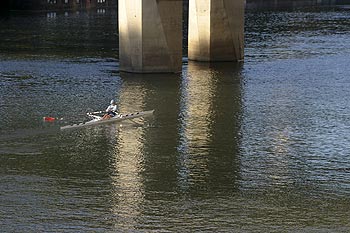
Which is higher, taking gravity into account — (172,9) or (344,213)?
(172,9)

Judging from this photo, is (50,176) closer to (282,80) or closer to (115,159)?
(115,159)

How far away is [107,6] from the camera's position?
440 feet

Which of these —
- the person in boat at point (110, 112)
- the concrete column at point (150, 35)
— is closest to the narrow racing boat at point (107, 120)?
the person in boat at point (110, 112)

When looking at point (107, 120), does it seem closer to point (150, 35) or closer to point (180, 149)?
point (180, 149)

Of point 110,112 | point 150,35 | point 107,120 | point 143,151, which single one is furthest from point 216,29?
point 143,151

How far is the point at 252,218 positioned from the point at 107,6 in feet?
373

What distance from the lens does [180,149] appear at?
1207 inches

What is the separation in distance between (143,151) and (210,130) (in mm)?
4643

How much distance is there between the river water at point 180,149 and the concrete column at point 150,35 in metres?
1.09

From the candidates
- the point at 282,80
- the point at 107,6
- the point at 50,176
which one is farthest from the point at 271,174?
the point at 107,6

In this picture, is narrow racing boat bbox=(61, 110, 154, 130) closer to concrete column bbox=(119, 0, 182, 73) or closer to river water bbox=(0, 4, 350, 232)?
river water bbox=(0, 4, 350, 232)

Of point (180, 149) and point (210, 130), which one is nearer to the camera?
point (180, 149)

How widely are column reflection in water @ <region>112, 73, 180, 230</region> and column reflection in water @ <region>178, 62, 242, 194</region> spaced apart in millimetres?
531

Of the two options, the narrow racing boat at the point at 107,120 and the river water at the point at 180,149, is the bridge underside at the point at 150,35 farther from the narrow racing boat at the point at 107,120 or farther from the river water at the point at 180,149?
the narrow racing boat at the point at 107,120
